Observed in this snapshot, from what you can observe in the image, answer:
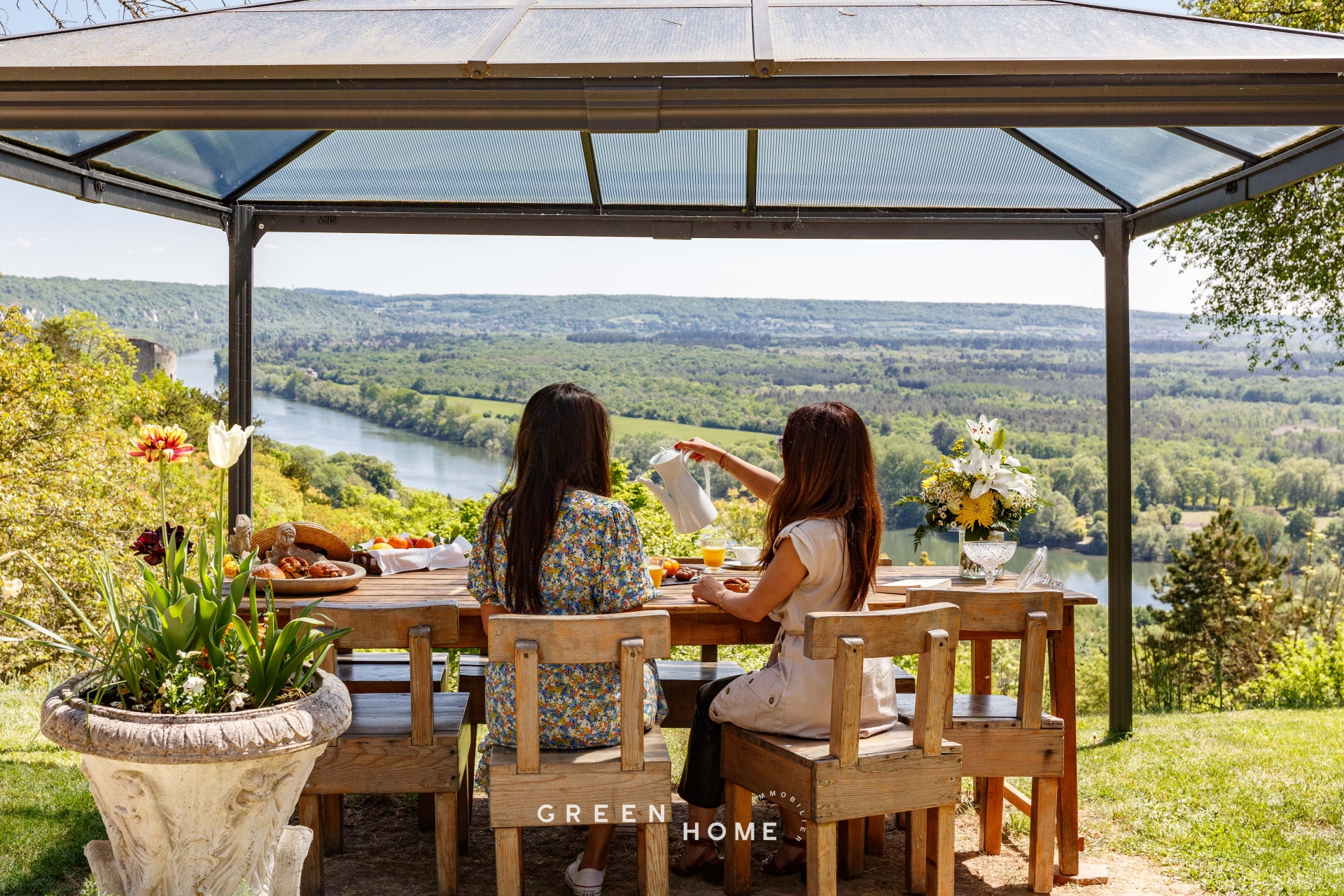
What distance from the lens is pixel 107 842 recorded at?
2.14m

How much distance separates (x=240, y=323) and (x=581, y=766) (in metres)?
2.90

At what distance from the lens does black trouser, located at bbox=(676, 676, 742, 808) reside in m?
2.78

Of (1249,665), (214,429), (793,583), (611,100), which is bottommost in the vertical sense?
(1249,665)

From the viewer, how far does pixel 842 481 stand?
2.57 m

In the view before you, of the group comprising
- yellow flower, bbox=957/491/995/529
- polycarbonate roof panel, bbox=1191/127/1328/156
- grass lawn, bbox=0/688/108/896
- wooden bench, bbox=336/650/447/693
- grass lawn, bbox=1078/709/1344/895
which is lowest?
grass lawn, bbox=1078/709/1344/895

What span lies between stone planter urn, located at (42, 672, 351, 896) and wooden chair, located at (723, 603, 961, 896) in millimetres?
1025

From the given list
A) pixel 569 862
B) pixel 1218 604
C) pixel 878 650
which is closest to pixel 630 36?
pixel 878 650

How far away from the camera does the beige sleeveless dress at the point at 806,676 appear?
8.28ft

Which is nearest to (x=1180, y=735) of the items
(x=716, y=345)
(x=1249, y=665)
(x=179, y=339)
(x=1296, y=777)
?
(x=1296, y=777)

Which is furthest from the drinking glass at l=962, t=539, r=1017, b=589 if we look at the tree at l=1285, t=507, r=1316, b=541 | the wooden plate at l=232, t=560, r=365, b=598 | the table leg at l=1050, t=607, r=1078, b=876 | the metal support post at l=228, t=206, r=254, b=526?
the tree at l=1285, t=507, r=1316, b=541

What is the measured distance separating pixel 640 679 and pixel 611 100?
4.24ft

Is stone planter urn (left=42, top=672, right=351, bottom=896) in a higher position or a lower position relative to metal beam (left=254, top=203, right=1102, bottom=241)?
lower

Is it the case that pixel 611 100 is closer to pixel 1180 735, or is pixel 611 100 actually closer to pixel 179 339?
pixel 1180 735

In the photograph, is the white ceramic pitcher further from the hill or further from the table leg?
the hill
